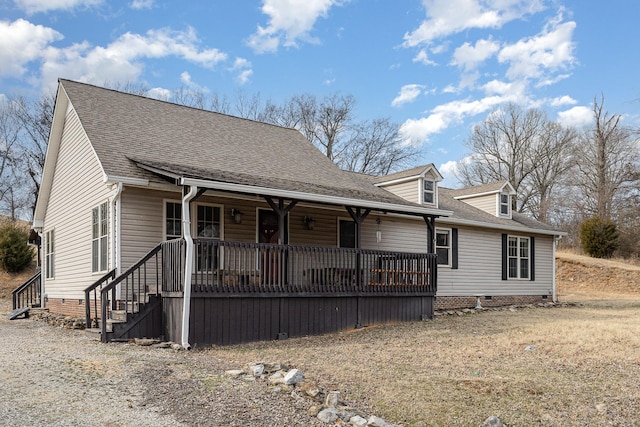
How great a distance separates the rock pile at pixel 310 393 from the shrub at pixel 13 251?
65.3ft

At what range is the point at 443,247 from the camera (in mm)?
17250

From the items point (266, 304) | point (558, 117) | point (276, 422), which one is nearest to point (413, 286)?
point (266, 304)

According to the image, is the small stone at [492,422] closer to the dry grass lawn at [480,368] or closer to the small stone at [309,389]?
the dry grass lawn at [480,368]

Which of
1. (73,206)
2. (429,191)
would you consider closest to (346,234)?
(429,191)

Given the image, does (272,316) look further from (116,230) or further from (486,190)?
(486,190)

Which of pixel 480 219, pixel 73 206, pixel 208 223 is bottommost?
pixel 208 223

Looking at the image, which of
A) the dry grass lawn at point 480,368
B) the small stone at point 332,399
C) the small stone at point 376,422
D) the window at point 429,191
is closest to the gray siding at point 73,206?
the dry grass lawn at point 480,368

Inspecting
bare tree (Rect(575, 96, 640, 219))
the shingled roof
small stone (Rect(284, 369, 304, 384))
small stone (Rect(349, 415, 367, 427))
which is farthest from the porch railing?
bare tree (Rect(575, 96, 640, 219))

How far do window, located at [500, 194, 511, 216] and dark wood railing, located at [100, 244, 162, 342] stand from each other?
42.8 ft

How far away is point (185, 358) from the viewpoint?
8.45 m

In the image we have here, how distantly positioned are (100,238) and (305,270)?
440 cm

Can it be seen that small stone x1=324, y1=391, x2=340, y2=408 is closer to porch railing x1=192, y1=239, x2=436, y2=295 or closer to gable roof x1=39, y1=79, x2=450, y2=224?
porch railing x1=192, y1=239, x2=436, y2=295

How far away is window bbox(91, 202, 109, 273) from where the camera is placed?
11.8 meters

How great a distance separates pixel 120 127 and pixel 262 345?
6268 mm
